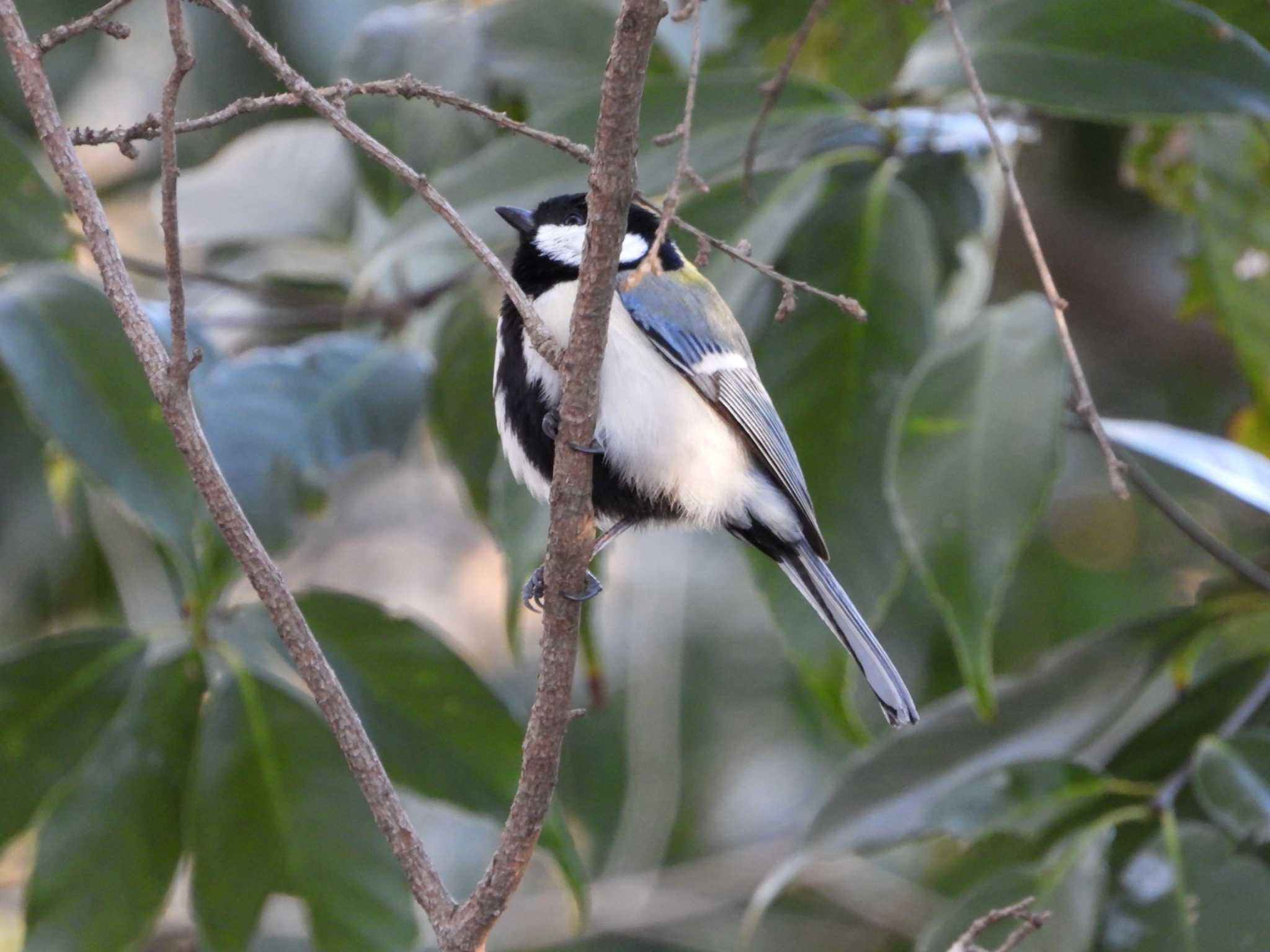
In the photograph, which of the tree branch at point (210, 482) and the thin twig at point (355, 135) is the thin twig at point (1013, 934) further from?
the thin twig at point (355, 135)

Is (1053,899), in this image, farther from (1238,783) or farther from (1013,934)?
(1013,934)

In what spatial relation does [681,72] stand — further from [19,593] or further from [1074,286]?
[19,593]

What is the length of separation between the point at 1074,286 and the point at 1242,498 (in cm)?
184

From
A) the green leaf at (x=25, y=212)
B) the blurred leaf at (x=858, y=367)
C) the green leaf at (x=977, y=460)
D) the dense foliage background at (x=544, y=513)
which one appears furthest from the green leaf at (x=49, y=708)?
the green leaf at (x=977, y=460)

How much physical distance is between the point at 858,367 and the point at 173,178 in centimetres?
152

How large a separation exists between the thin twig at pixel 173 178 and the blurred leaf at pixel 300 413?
1.20 metres

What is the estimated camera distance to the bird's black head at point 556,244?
202 cm

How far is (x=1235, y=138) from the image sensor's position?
2.72m

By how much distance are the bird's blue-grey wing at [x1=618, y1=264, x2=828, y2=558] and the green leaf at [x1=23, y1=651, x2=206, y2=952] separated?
1.00 metres

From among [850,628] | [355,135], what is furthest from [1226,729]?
[355,135]

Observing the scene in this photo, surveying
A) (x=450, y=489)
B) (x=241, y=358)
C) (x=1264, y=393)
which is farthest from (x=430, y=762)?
(x=450, y=489)

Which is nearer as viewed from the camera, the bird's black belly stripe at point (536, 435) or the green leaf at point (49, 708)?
the bird's black belly stripe at point (536, 435)

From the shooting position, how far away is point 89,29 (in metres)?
1.24

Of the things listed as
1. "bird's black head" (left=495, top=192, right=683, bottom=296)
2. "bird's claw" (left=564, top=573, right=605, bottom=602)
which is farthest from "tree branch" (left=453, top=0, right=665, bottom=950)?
"bird's black head" (left=495, top=192, right=683, bottom=296)
